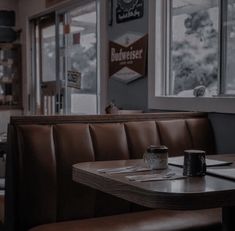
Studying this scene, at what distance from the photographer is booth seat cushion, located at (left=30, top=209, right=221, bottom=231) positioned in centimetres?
237

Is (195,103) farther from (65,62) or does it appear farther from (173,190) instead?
(65,62)

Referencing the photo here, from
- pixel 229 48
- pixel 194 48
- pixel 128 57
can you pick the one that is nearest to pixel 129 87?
pixel 128 57

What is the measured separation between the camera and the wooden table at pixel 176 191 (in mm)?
1610

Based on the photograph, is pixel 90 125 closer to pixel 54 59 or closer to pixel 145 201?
pixel 145 201

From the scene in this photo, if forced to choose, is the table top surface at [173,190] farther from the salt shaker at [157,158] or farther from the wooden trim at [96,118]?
the wooden trim at [96,118]

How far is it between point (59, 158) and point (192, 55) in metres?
1.62

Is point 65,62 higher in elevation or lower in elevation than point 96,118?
higher

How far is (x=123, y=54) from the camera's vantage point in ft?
14.2

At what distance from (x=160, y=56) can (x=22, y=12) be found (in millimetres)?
3734

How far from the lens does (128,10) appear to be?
167 inches

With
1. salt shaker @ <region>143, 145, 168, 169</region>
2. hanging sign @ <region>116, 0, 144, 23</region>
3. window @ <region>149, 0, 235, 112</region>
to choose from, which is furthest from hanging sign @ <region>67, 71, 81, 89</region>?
salt shaker @ <region>143, 145, 168, 169</region>

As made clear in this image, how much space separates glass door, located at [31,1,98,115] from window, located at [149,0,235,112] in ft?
4.31

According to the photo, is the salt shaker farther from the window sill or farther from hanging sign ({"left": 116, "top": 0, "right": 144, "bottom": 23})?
hanging sign ({"left": 116, "top": 0, "right": 144, "bottom": 23})

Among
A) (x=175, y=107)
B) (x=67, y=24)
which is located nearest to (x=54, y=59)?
(x=67, y=24)
